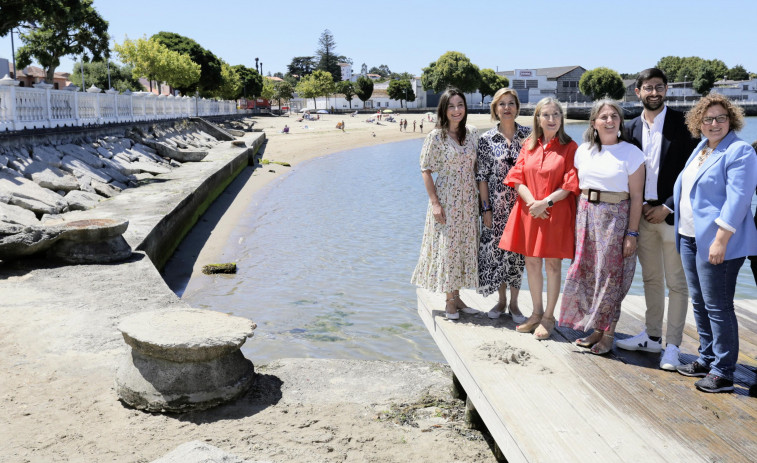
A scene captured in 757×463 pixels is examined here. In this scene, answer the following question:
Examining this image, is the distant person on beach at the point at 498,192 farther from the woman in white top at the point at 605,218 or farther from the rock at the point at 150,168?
the rock at the point at 150,168

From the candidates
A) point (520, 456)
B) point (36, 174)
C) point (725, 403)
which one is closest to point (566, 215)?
point (725, 403)

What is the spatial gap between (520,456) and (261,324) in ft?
17.4

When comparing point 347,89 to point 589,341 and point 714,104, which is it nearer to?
point 589,341

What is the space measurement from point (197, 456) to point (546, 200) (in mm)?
2535

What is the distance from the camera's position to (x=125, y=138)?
19438 millimetres

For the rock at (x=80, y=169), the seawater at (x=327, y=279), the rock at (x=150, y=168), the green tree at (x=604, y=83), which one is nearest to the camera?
the seawater at (x=327, y=279)

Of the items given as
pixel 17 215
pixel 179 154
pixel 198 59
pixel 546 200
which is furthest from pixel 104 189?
pixel 198 59

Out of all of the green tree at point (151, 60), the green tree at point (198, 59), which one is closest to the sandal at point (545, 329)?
the green tree at point (151, 60)

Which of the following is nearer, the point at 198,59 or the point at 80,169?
the point at 80,169

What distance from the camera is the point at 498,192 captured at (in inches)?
177

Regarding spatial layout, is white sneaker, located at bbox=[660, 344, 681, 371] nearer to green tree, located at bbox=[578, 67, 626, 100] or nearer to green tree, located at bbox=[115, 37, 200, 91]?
green tree, located at bbox=[115, 37, 200, 91]

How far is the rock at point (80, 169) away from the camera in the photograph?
1278cm

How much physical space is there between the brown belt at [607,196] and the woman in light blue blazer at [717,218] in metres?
0.31

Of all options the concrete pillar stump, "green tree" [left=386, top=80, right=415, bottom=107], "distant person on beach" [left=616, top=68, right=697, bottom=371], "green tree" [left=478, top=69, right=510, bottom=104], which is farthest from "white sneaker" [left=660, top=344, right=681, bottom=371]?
"green tree" [left=386, top=80, right=415, bottom=107]
